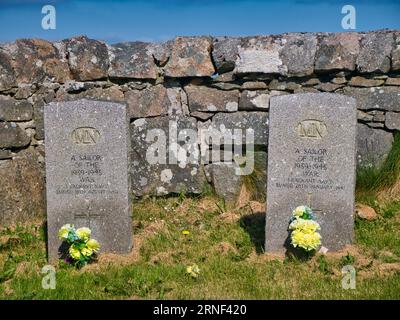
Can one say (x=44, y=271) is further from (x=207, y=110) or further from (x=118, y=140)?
(x=207, y=110)

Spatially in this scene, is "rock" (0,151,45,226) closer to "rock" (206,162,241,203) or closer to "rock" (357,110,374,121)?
"rock" (206,162,241,203)

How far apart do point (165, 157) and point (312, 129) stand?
2114 millimetres

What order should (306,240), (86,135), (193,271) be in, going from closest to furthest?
(193,271) < (306,240) < (86,135)

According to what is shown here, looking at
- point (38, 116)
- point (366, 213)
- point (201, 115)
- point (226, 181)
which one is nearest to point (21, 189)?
point (38, 116)

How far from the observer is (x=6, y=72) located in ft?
20.8

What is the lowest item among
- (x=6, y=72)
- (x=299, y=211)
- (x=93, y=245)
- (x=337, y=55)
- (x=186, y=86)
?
(x=93, y=245)

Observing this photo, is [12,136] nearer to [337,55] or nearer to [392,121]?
[337,55]

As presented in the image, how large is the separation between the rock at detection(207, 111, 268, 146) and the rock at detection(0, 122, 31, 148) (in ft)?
6.85

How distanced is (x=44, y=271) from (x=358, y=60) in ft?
12.9

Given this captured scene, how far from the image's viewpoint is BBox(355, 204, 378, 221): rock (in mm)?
6041

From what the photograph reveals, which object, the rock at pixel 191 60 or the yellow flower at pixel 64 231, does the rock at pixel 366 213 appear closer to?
the rock at pixel 191 60

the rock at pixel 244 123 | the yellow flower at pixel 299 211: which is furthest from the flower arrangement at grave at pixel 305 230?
the rock at pixel 244 123

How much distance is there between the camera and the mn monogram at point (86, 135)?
536 cm

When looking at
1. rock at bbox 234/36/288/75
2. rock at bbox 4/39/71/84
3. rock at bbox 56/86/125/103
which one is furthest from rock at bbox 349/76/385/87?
rock at bbox 4/39/71/84
